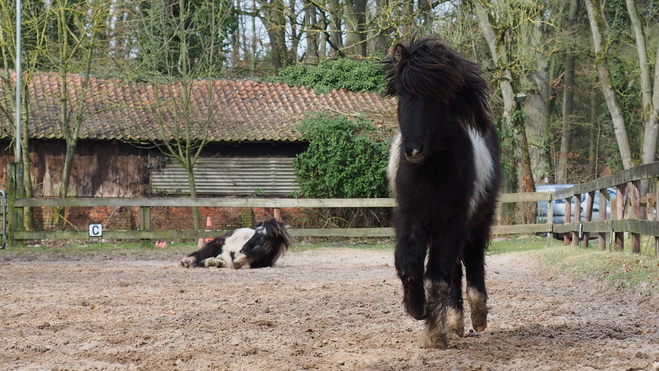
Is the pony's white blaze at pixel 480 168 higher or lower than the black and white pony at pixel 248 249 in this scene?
higher

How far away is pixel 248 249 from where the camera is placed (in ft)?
39.1

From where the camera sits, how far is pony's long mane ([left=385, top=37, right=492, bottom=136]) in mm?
4812

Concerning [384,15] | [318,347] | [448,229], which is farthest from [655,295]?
[384,15]

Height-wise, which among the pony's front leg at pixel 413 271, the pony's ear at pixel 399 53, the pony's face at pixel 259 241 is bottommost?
the pony's face at pixel 259 241

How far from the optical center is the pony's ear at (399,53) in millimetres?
4988

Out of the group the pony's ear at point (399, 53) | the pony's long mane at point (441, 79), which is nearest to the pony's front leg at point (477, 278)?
the pony's long mane at point (441, 79)

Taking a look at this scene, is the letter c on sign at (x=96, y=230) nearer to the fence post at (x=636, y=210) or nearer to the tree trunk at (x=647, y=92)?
the fence post at (x=636, y=210)

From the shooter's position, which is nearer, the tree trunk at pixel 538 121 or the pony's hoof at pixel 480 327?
the pony's hoof at pixel 480 327

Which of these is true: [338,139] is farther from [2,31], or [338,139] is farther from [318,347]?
[318,347]

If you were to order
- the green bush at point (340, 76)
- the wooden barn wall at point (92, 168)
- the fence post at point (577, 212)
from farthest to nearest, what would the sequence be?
1. the green bush at point (340, 76)
2. the wooden barn wall at point (92, 168)
3. the fence post at point (577, 212)

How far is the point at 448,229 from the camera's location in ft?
16.3

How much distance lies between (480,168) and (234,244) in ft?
24.2

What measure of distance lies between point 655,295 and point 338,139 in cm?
1710

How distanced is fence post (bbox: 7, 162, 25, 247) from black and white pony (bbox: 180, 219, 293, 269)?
21.1ft
